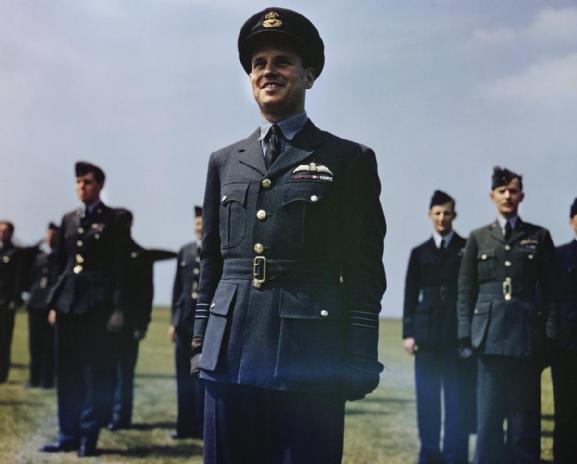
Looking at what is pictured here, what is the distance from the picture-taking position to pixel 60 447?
7.36 meters

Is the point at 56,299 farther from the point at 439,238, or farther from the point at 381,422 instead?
the point at 381,422

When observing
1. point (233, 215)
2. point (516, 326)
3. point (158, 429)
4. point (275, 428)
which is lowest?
point (158, 429)

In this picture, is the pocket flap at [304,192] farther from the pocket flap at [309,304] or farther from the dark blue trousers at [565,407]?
the dark blue trousers at [565,407]

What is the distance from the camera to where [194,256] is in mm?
8984

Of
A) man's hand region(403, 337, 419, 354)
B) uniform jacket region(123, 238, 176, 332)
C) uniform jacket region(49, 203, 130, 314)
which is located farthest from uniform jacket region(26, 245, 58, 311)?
man's hand region(403, 337, 419, 354)

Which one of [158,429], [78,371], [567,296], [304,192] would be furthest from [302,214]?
[158,429]

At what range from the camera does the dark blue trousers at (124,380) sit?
30.2ft

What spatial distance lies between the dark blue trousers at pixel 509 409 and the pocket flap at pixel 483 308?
336 mm

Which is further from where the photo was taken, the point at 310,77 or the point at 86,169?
the point at 86,169

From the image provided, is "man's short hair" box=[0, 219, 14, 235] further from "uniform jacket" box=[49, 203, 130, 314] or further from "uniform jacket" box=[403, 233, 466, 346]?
"uniform jacket" box=[403, 233, 466, 346]

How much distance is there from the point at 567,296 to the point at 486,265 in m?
0.75

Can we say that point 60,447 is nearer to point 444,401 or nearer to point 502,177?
point 444,401

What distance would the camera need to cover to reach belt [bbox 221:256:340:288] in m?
3.05

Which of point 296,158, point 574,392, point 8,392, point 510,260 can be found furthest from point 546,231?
point 8,392
